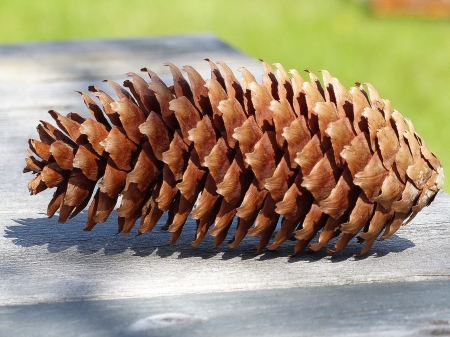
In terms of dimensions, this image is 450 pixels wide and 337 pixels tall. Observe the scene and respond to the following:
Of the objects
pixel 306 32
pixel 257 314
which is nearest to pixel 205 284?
pixel 257 314

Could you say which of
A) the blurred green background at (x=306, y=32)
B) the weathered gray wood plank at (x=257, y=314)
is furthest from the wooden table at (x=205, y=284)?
the blurred green background at (x=306, y=32)

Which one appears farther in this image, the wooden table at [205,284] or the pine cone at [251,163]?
the pine cone at [251,163]

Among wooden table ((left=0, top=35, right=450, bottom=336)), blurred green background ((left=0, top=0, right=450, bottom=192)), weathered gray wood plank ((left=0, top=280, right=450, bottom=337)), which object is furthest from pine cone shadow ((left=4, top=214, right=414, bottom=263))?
blurred green background ((left=0, top=0, right=450, bottom=192))

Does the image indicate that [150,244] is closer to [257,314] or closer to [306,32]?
[257,314]

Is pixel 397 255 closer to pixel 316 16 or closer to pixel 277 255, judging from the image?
pixel 277 255

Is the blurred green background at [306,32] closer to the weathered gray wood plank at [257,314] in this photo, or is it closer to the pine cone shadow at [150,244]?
the pine cone shadow at [150,244]


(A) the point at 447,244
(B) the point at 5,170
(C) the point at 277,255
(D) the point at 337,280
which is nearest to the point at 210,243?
(C) the point at 277,255

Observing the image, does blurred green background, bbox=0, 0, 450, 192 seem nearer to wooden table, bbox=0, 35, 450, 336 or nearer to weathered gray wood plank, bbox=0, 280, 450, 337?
wooden table, bbox=0, 35, 450, 336
